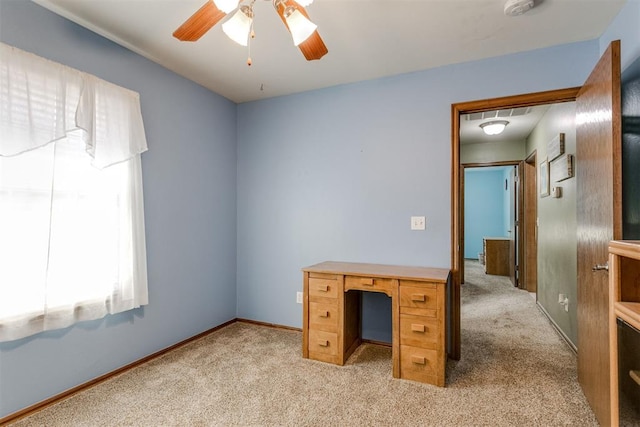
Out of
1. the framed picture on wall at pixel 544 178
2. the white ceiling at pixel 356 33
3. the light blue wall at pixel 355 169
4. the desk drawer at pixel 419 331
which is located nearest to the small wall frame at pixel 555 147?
the framed picture on wall at pixel 544 178

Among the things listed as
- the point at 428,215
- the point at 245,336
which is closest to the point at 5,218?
the point at 245,336

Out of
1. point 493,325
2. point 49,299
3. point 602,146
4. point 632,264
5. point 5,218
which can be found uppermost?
point 602,146

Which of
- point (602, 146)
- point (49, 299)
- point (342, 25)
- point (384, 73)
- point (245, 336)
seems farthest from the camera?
point (245, 336)

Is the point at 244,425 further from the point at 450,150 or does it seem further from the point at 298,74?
the point at 298,74

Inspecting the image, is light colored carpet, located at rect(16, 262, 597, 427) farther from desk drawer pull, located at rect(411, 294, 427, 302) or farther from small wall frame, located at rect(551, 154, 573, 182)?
small wall frame, located at rect(551, 154, 573, 182)

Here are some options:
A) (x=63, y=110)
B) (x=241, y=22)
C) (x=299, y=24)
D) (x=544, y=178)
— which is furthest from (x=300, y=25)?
(x=544, y=178)

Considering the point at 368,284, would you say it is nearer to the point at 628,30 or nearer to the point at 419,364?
the point at 419,364

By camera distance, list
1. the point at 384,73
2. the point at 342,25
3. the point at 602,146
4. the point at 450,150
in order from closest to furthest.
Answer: the point at 602,146 < the point at 342,25 < the point at 450,150 < the point at 384,73

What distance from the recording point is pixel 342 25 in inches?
85.0

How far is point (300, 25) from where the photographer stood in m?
1.45

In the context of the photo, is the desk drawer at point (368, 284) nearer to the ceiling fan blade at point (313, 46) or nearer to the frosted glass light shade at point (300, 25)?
the ceiling fan blade at point (313, 46)

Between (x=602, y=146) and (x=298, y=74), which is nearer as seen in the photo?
(x=602, y=146)

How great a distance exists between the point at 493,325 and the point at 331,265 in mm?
1981

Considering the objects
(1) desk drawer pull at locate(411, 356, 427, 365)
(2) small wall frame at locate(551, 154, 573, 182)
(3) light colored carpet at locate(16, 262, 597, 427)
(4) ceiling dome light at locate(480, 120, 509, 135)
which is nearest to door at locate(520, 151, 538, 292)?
(4) ceiling dome light at locate(480, 120, 509, 135)
